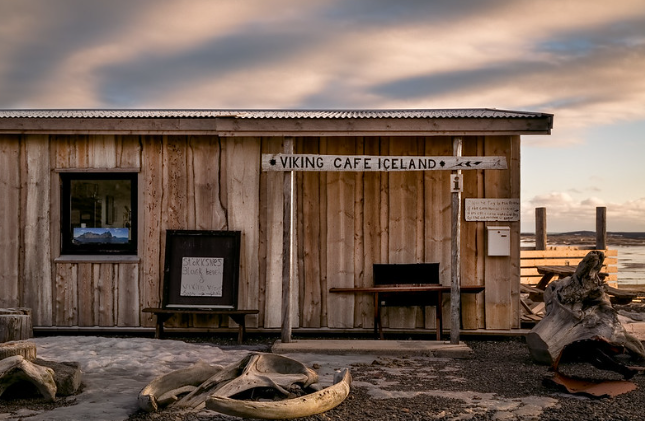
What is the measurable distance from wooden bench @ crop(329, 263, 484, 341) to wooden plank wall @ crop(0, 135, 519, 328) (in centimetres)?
13

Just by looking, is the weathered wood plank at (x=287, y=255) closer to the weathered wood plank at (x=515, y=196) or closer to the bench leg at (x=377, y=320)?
the bench leg at (x=377, y=320)

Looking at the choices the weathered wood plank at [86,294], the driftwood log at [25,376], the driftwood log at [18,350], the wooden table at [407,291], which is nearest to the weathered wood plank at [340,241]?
the wooden table at [407,291]

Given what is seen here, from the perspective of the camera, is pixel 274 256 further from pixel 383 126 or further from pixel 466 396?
pixel 466 396

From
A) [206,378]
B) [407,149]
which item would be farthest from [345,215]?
[206,378]

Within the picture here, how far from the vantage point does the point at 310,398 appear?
5.43 metres

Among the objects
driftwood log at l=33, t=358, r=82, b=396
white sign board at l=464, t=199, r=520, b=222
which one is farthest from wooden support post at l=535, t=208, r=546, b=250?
driftwood log at l=33, t=358, r=82, b=396

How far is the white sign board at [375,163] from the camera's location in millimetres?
8578

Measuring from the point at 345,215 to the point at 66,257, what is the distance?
414cm

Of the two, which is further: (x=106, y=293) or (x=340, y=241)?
(x=106, y=293)

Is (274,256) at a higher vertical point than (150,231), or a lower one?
lower

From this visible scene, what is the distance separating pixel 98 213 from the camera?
9.93 meters

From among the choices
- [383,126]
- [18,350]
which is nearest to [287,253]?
[383,126]

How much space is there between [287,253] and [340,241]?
3.82 feet

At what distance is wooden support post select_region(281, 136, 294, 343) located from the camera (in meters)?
8.72
